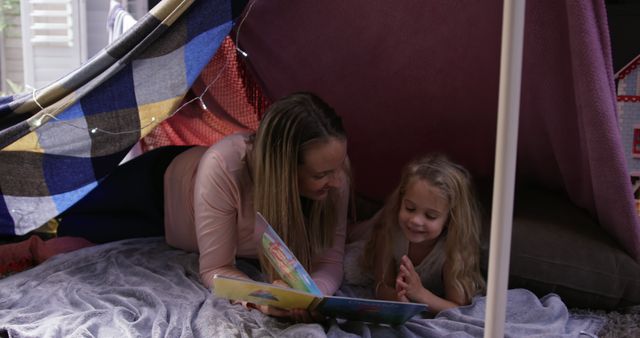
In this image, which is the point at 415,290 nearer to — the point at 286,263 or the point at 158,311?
the point at 286,263

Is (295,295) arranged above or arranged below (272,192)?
below

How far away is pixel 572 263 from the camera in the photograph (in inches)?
55.7

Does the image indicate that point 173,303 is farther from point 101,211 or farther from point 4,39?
point 4,39

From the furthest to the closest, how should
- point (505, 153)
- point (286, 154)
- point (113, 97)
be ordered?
point (113, 97) < point (286, 154) < point (505, 153)

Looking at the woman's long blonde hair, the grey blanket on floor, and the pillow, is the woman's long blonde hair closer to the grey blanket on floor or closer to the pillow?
the grey blanket on floor

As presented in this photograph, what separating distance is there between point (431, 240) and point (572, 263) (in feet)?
0.88

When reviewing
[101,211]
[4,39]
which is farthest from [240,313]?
[4,39]

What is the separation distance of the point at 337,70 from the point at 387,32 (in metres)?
0.15

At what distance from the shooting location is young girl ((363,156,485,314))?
1329 millimetres

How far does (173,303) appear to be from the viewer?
1.30m

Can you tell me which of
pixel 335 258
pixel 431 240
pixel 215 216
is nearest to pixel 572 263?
pixel 431 240

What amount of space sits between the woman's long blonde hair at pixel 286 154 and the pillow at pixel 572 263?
377 millimetres

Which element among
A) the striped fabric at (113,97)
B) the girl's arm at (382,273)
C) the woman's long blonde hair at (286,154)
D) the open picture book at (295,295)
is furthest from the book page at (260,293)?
the striped fabric at (113,97)

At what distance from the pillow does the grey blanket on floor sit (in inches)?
1.9
